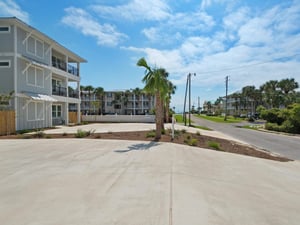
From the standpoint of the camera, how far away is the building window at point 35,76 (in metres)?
23.5

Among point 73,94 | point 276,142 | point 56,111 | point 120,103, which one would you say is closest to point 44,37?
point 56,111

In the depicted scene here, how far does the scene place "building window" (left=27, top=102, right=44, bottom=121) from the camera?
23359 mm

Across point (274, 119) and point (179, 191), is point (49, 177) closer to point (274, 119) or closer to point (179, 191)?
point (179, 191)

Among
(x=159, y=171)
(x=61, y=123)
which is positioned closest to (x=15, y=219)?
(x=159, y=171)

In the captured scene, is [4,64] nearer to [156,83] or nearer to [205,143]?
[156,83]

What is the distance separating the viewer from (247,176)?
7223mm

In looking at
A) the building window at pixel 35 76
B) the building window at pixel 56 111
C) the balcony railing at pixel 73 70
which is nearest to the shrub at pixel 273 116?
the balcony railing at pixel 73 70

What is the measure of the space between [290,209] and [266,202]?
0.45 metres

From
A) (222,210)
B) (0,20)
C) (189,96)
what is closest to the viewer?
(222,210)

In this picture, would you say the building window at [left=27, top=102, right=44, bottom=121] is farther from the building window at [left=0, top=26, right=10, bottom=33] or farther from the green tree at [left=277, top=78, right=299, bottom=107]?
the green tree at [left=277, top=78, right=299, bottom=107]

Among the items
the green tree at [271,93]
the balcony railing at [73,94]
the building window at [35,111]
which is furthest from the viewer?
the green tree at [271,93]

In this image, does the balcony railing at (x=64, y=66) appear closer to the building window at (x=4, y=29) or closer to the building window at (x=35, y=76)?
the building window at (x=35, y=76)

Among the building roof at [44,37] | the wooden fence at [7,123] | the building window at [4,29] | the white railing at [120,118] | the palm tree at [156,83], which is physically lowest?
the white railing at [120,118]

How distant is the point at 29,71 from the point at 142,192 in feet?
73.8
